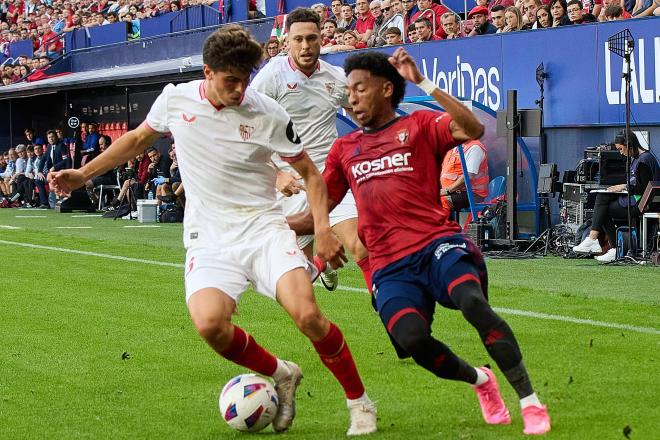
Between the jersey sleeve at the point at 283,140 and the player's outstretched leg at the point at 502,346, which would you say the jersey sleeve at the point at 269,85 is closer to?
the jersey sleeve at the point at 283,140

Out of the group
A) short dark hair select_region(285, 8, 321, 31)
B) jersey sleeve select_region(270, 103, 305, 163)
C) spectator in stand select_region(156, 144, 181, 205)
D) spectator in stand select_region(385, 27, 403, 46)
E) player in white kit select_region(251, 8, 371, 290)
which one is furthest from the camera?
spectator in stand select_region(156, 144, 181, 205)

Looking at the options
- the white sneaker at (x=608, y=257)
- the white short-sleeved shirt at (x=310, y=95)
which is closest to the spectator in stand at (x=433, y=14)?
the white sneaker at (x=608, y=257)

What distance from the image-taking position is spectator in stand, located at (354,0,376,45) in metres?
22.2

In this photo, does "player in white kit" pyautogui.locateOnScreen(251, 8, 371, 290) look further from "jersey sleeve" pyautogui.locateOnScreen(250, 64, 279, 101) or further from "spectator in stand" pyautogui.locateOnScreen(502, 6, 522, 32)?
"spectator in stand" pyautogui.locateOnScreen(502, 6, 522, 32)

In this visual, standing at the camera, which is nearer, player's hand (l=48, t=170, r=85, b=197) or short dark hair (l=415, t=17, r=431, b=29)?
player's hand (l=48, t=170, r=85, b=197)

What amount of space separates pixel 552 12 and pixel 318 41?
9.15 m

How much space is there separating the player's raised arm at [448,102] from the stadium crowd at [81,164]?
19398 millimetres

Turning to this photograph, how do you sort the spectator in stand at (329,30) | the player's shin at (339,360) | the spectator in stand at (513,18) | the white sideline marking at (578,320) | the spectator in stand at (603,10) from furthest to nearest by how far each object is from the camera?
1. the spectator in stand at (329,30)
2. the spectator in stand at (513,18)
3. the spectator in stand at (603,10)
4. the white sideline marking at (578,320)
5. the player's shin at (339,360)

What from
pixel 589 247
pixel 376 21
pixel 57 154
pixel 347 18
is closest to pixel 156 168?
pixel 57 154

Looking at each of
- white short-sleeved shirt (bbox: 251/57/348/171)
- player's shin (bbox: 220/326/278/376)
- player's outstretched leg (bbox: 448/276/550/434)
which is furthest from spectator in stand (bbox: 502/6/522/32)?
player's outstretched leg (bbox: 448/276/550/434)

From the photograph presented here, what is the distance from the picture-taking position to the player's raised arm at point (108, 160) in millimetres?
6477

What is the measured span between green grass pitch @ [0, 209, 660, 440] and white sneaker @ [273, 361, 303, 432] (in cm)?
8

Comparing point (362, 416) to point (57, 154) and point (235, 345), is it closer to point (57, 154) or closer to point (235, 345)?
point (235, 345)

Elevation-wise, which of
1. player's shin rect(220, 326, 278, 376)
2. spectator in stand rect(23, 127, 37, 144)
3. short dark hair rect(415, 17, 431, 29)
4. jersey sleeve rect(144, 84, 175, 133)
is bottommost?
player's shin rect(220, 326, 278, 376)
